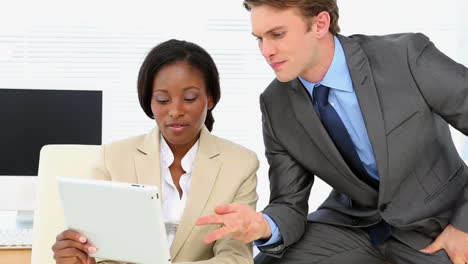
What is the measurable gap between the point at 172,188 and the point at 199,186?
0.10 meters

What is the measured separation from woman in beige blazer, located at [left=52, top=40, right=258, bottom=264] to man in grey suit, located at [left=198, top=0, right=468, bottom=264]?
14 centimetres

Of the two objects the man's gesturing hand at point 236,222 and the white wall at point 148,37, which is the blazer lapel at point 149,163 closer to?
the man's gesturing hand at point 236,222

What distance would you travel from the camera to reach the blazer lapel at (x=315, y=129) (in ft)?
7.41

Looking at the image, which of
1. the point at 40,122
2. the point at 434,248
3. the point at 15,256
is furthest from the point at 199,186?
the point at 40,122

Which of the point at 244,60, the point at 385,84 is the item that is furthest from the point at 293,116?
the point at 244,60

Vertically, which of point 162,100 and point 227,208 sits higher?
point 162,100

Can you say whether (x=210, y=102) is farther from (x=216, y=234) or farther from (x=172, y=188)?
(x=216, y=234)

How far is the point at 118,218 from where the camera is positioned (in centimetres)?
186

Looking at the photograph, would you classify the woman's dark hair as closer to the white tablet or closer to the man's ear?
the man's ear

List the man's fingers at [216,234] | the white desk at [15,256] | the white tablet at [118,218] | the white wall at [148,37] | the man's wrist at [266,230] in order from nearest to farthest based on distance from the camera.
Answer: the white tablet at [118,218]
the man's fingers at [216,234]
the man's wrist at [266,230]
the white desk at [15,256]
the white wall at [148,37]

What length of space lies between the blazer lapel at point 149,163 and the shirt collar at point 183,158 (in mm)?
44

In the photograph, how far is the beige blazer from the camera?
2.11m

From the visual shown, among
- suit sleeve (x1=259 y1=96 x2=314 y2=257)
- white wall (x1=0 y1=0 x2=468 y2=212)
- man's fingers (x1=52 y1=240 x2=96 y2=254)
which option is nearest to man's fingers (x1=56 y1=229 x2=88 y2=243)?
man's fingers (x1=52 y1=240 x2=96 y2=254)

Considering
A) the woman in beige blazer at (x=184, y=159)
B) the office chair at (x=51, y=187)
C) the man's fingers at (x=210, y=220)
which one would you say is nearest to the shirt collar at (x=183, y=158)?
the woman in beige blazer at (x=184, y=159)
